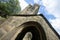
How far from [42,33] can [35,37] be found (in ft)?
3.34

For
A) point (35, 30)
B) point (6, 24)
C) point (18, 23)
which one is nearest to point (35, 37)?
point (35, 30)

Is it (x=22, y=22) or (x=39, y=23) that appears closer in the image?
(x=22, y=22)

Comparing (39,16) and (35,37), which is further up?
(39,16)

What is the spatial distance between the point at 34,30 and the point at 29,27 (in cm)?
51

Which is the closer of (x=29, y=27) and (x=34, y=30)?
(x=29, y=27)

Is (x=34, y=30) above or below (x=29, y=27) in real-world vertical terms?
below

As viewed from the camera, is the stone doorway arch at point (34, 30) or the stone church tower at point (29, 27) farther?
the stone doorway arch at point (34, 30)

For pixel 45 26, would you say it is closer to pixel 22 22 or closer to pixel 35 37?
pixel 35 37

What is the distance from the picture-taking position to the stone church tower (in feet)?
28.5

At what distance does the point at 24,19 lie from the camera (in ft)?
32.0

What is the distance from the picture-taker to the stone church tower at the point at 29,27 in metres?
8.69

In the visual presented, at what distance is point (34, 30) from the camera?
10.4 meters

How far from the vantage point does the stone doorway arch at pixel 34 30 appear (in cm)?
980

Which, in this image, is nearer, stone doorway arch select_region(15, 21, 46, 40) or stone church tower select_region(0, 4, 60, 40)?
stone church tower select_region(0, 4, 60, 40)
